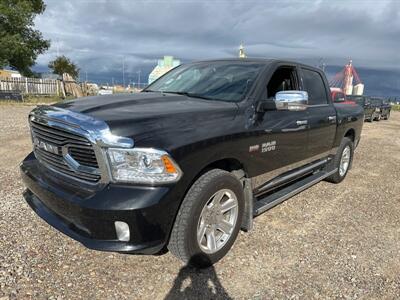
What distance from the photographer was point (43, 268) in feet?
9.90

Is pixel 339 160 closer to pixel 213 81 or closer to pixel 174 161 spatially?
pixel 213 81

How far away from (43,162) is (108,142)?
1.09m

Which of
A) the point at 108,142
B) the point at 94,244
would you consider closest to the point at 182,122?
the point at 108,142

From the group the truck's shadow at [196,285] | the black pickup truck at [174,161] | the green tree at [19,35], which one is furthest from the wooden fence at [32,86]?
the truck's shadow at [196,285]

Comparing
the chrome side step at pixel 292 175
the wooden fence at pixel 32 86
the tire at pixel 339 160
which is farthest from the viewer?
the wooden fence at pixel 32 86

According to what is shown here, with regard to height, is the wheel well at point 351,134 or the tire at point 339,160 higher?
the wheel well at point 351,134

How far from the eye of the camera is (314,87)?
5.01 m

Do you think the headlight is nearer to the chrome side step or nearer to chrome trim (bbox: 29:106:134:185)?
chrome trim (bbox: 29:106:134:185)

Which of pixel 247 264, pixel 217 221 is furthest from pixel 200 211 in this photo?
pixel 247 264

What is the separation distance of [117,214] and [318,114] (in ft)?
10.8

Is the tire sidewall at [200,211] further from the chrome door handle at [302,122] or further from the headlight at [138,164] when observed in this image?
the chrome door handle at [302,122]

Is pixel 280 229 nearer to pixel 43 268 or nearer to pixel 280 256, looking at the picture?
pixel 280 256

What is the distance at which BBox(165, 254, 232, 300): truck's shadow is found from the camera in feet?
9.11

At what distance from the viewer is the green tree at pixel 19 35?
2858 centimetres
